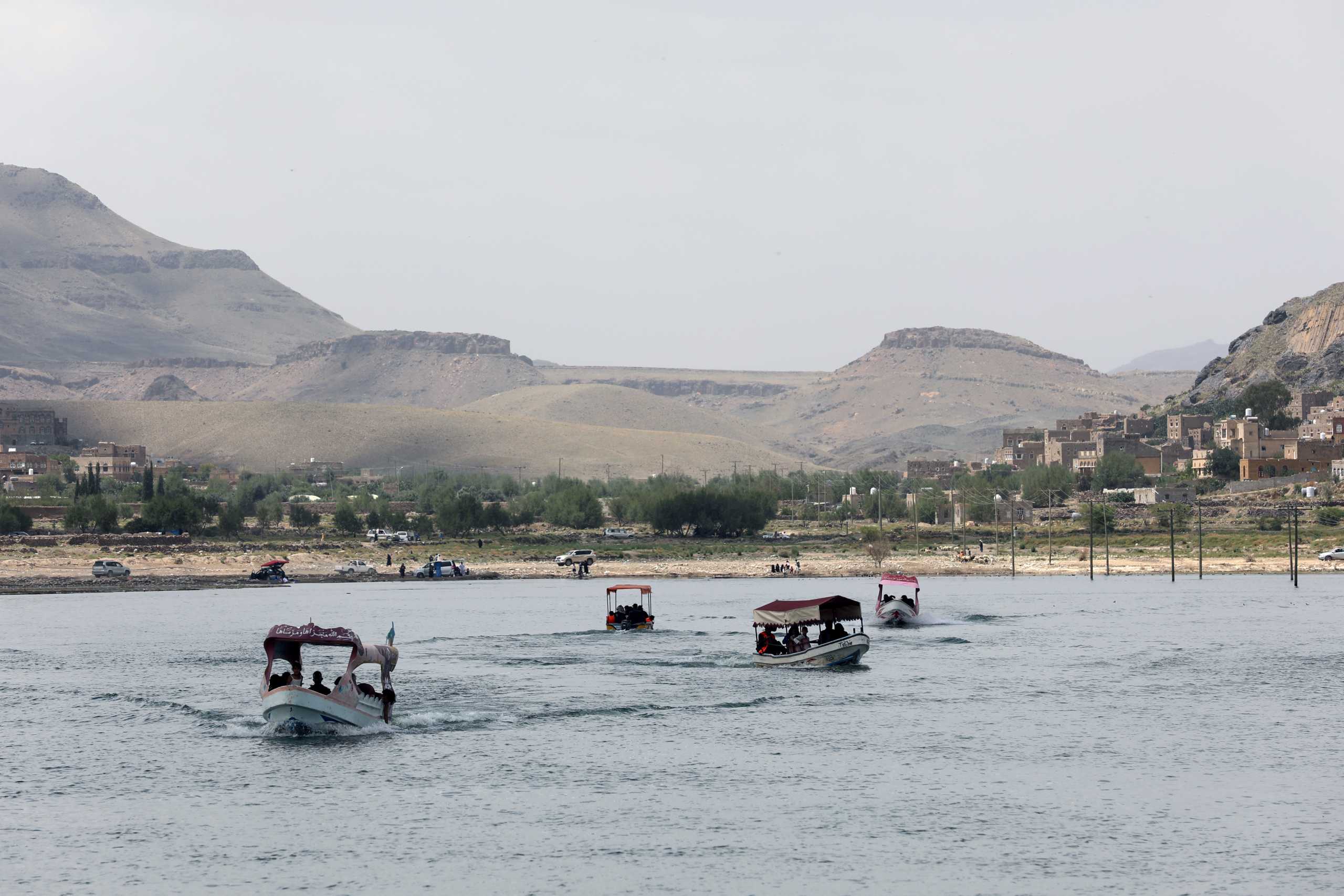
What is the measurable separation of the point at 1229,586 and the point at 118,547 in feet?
311

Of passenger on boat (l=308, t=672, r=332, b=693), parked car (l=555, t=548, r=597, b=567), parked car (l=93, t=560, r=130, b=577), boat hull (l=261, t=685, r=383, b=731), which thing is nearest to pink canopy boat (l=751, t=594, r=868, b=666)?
boat hull (l=261, t=685, r=383, b=731)

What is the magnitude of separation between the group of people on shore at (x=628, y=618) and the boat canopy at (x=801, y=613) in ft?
56.8

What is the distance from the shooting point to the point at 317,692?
176 feet

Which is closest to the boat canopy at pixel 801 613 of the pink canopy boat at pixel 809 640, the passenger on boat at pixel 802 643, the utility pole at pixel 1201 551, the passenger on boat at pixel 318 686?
the pink canopy boat at pixel 809 640

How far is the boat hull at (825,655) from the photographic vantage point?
70.5 m

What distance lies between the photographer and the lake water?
37.8 m

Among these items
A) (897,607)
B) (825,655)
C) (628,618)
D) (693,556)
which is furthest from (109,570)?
(825,655)

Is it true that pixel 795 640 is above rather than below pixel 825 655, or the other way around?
above

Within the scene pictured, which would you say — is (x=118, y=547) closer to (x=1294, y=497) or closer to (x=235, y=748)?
(x=235, y=748)

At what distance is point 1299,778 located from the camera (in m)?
46.6

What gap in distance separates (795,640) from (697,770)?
23.1 m

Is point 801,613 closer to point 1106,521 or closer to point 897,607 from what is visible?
point 897,607

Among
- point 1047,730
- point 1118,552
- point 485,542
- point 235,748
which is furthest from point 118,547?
point 1047,730

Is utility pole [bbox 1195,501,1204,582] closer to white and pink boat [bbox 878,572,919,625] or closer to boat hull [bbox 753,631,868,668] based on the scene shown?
white and pink boat [bbox 878,572,919,625]
